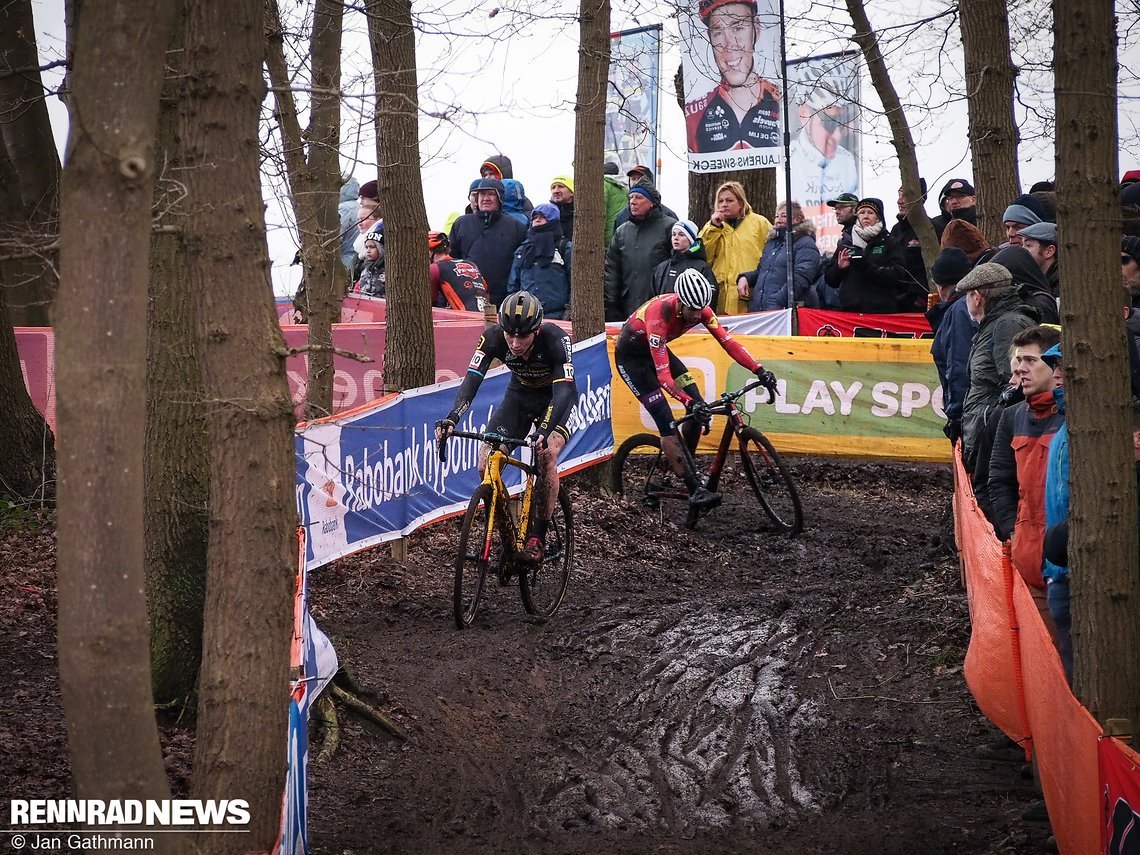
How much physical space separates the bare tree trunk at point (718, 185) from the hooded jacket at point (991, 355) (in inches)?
375

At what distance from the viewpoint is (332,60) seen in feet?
39.9

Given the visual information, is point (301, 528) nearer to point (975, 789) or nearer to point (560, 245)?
point (975, 789)

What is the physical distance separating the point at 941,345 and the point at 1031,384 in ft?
9.28

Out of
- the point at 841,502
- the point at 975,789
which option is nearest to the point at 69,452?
the point at 975,789

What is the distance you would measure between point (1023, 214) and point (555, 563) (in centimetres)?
444

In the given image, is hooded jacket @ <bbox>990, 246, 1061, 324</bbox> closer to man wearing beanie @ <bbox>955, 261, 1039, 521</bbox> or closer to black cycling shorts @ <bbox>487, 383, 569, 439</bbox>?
man wearing beanie @ <bbox>955, 261, 1039, 521</bbox>

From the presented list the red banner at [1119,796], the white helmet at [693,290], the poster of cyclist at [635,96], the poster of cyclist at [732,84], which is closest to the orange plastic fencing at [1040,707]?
the red banner at [1119,796]

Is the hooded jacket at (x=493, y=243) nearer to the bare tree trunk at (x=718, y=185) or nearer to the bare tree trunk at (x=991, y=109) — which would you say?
the bare tree trunk at (x=718, y=185)

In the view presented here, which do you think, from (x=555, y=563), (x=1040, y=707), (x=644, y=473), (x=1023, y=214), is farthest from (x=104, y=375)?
(x=644, y=473)

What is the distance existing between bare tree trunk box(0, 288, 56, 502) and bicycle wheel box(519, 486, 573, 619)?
166 inches

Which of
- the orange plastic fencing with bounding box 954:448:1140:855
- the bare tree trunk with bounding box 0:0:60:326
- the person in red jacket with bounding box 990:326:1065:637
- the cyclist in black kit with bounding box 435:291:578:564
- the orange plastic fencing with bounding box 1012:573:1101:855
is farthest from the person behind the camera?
the bare tree trunk with bounding box 0:0:60:326

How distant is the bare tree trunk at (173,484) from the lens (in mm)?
6566

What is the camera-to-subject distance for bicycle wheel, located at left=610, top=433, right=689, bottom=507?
39.8 ft

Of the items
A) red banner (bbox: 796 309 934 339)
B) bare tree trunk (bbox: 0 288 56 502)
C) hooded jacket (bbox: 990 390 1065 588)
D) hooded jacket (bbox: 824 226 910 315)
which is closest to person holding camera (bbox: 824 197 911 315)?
hooded jacket (bbox: 824 226 910 315)
